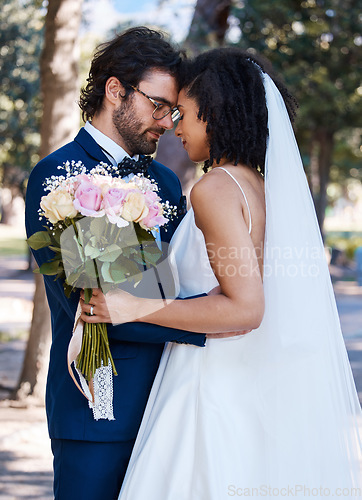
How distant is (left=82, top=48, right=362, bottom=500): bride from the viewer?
2.37m

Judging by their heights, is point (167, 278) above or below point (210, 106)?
below

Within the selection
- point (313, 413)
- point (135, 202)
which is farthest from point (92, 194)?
point (313, 413)

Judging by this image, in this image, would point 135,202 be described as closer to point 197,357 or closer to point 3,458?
point 197,357

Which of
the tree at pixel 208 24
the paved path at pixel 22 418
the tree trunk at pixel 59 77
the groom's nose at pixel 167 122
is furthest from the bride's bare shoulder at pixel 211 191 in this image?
the tree at pixel 208 24

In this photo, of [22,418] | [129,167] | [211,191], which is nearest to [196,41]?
[22,418]

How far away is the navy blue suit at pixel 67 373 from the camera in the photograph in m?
2.41

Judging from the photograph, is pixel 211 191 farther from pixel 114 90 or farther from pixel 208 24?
pixel 208 24

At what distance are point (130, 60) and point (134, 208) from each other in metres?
1.16

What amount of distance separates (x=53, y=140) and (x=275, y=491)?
194 inches

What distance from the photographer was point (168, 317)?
233cm

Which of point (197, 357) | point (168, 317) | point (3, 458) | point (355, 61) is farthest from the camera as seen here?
point (355, 61)

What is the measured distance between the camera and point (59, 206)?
2164 millimetres

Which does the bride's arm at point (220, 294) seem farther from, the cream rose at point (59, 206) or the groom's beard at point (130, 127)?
the groom's beard at point (130, 127)

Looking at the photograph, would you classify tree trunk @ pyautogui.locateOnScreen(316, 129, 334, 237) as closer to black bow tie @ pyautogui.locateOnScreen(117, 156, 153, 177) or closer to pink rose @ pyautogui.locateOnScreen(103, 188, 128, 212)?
black bow tie @ pyautogui.locateOnScreen(117, 156, 153, 177)
